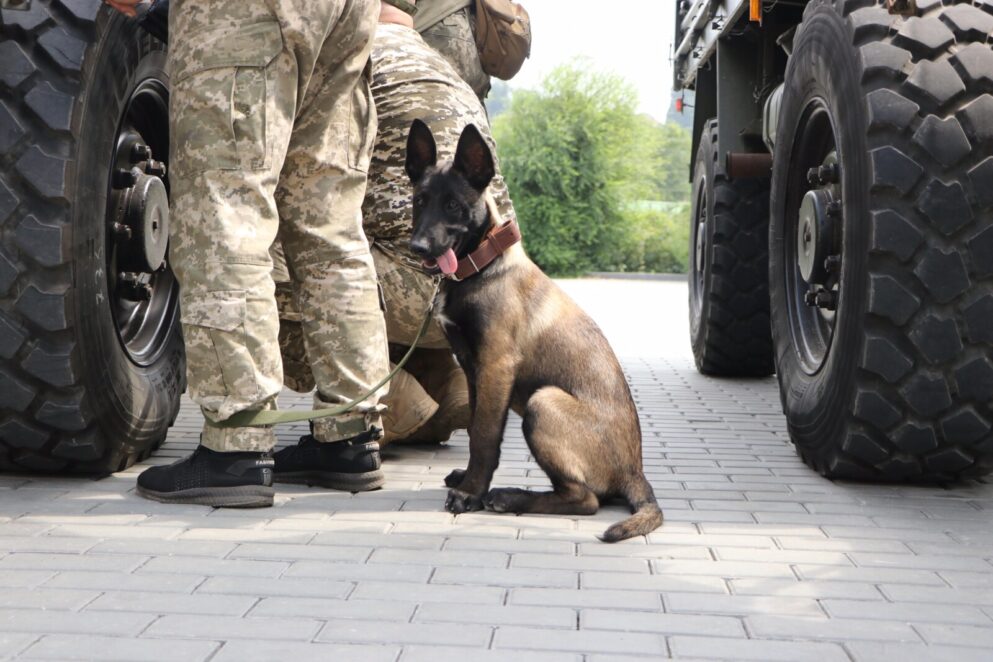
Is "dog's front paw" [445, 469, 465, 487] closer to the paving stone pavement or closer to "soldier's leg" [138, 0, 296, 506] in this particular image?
the paving stone pavement

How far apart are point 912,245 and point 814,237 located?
0.57 m

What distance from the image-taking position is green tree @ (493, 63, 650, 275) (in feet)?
105

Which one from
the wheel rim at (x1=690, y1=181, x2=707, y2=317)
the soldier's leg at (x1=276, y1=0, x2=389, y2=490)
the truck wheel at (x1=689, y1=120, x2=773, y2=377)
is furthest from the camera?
the wheel rim at (x1=690, y1=181, x2=707, y2=317)

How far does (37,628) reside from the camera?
98.3 inches

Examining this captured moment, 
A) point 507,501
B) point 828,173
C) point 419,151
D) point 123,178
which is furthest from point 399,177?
point 828,173

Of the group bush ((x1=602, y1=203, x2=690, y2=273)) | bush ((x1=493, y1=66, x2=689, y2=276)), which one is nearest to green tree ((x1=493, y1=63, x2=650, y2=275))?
bush ((x1=493, y1=66, x2=689, y2=276))

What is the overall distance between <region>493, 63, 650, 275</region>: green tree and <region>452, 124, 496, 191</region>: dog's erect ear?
27.5 metres

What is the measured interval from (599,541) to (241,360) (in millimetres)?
1218

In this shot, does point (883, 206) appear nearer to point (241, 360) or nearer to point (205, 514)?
point (241, 360)

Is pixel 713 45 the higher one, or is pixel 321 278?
pixel 713 45

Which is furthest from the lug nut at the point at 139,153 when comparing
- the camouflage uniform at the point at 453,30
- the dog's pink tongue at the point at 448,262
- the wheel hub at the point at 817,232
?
the wheel hub at the point at 817,232

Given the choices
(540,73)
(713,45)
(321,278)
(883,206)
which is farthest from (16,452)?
(540,73)

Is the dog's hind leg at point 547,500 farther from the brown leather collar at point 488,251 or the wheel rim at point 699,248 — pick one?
the wheel rim at point 699,248

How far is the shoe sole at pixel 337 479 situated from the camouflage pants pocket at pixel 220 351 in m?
0.51
